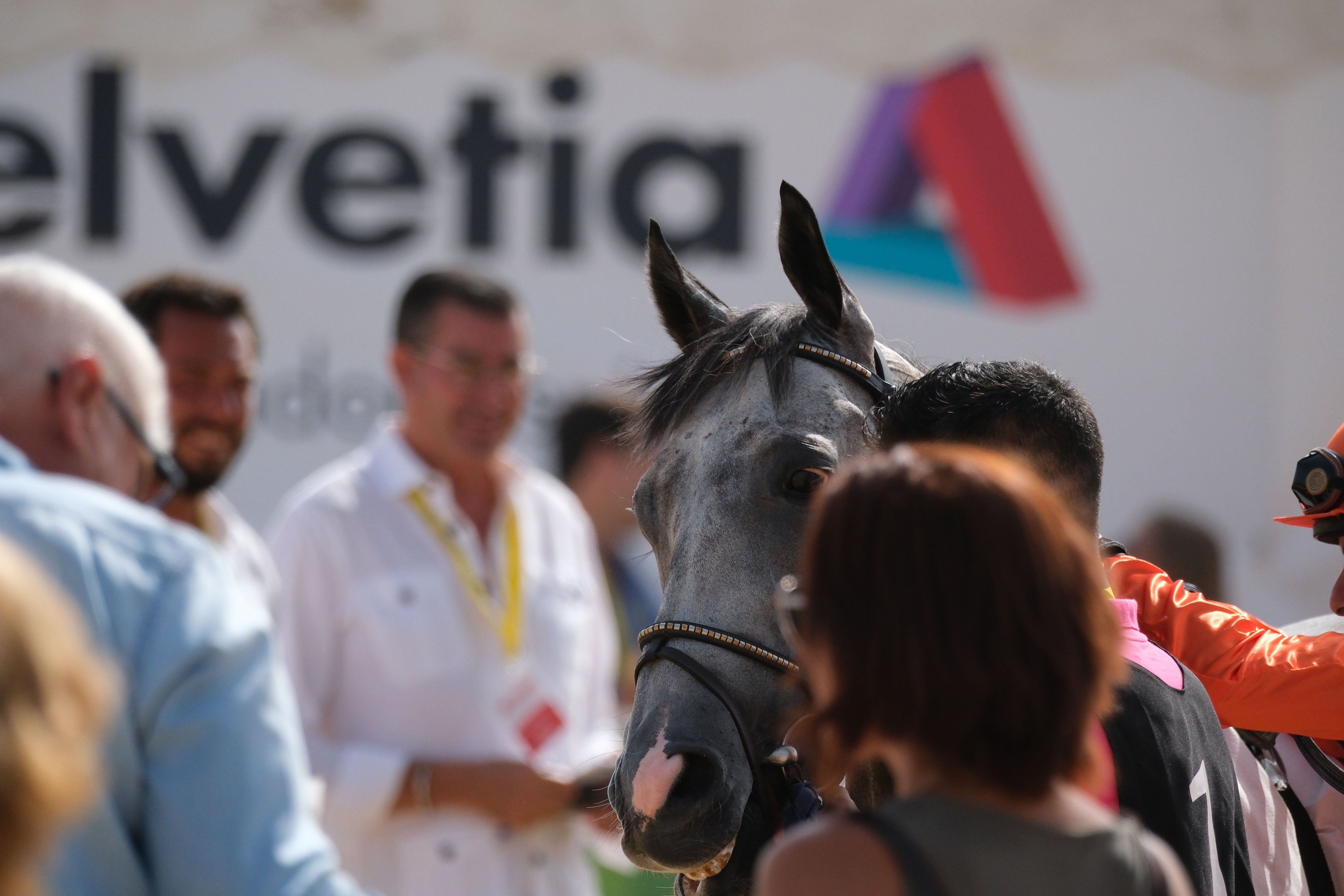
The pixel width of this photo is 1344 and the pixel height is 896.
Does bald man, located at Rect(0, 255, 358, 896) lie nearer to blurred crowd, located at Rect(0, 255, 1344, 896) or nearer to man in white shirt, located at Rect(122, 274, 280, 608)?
blurred crowd, located at Rect(0, 255, 1344, 896)

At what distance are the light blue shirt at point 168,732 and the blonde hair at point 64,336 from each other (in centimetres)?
27

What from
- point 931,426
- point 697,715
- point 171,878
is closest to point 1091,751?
point 931,426

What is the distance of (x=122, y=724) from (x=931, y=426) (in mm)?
→ 1182

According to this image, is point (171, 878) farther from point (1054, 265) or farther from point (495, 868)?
point (1054, 265)

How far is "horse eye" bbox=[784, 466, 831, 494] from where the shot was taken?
2.37 meters

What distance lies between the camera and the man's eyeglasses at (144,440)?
197 centimetres

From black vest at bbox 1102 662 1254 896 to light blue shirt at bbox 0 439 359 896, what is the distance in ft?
3.33

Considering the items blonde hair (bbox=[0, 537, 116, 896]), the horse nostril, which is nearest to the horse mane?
the horse nostril

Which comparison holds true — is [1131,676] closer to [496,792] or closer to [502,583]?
[496,792]

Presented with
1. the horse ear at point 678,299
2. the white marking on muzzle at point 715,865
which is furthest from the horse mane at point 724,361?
the white marking on muzzle at point 715,865

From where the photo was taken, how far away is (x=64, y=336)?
1.94 meters

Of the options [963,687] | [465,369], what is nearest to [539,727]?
[465,369]

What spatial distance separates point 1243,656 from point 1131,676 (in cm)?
45

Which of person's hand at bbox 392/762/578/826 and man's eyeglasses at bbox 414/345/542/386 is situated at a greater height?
man's eyeglasses at bbox 414/345/542/386
